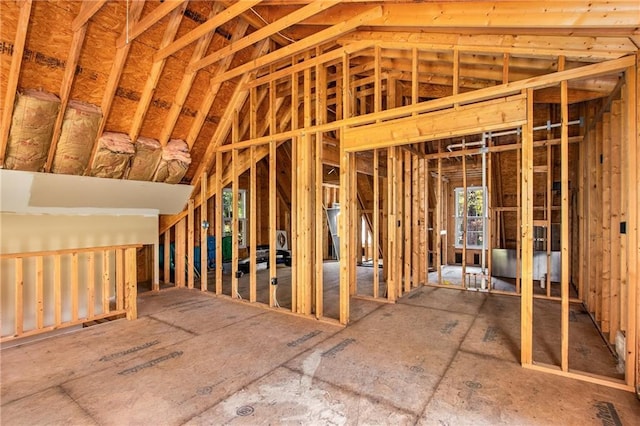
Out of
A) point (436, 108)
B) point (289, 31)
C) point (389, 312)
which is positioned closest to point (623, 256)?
point (436, 108)

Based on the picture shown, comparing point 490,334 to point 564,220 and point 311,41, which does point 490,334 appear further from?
point 311,41

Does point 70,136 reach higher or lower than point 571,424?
higher

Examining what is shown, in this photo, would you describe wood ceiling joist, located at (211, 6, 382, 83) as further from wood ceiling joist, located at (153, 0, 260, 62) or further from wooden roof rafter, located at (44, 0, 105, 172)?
wooden roof rafter, located at (44, 0, 105, 172)

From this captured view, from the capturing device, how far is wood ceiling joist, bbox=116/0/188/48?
3083 mm

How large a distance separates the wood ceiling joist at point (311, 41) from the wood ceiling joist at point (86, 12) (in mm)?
1657

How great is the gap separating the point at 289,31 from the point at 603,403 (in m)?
5.12

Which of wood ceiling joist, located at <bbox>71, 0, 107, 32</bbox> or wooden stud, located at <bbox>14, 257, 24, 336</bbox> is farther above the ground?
wood ceiling joist, located at <bbox>71, 0, 107, 32</bbox>

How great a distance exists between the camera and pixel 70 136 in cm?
378

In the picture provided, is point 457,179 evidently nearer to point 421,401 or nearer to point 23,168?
point 421,401

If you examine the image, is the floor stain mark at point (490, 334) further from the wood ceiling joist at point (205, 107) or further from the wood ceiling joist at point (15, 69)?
the wood ceiling joist at point (15, 69)

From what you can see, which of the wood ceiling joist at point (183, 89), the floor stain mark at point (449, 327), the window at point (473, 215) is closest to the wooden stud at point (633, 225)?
the floor stain mark at point (449, 327)

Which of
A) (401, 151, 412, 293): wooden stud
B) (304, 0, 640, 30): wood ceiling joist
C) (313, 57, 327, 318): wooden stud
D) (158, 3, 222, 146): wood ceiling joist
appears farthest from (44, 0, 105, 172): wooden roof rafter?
(401, 151, 412, 293): wooden stud

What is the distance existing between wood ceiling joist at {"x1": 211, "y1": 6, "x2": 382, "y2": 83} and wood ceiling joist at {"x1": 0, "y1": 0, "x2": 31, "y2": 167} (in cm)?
205

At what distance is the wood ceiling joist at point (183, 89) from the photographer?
4.04m
